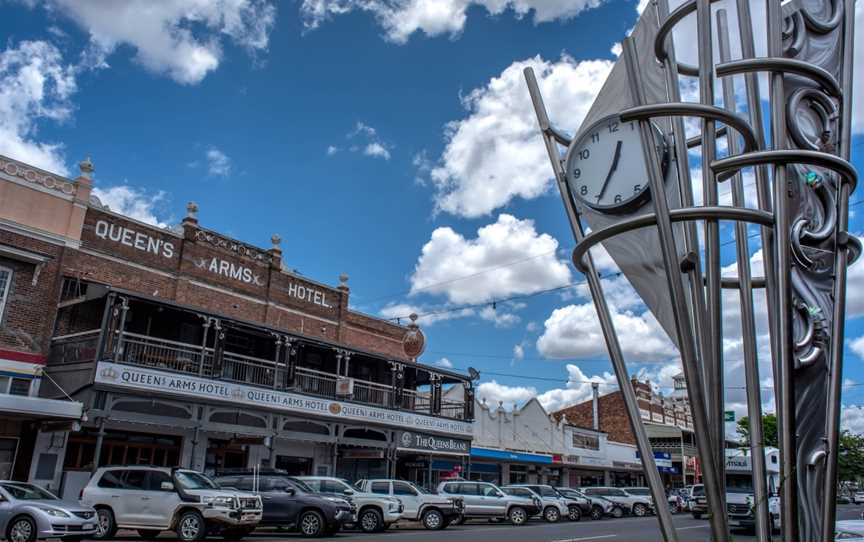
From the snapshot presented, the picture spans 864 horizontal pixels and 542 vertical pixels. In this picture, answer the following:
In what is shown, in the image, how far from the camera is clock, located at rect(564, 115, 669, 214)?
5.03m

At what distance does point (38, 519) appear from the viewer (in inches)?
492

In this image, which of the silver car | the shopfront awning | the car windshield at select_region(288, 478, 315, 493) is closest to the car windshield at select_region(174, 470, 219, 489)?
the silver car

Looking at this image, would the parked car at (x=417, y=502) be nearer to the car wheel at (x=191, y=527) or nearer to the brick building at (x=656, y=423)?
the car wheel at (x=191, y=527)

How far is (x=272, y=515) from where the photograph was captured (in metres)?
17.0

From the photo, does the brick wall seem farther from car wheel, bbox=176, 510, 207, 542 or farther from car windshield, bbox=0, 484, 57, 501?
car wheel, bbox=176, 510, 207, 542

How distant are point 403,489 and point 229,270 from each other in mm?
10893

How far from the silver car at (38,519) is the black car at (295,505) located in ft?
15.2

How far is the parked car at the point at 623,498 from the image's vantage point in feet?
103

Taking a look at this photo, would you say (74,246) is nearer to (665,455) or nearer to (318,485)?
(318,485)

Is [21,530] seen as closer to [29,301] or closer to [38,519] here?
[38,519]

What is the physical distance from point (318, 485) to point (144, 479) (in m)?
5.15

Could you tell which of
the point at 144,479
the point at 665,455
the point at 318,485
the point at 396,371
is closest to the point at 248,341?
the point at 396,371

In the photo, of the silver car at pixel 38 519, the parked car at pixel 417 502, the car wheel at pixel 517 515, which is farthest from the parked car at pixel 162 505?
the car wheel at pixel 517 515

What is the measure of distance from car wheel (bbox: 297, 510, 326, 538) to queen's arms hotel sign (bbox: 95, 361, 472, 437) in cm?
525
